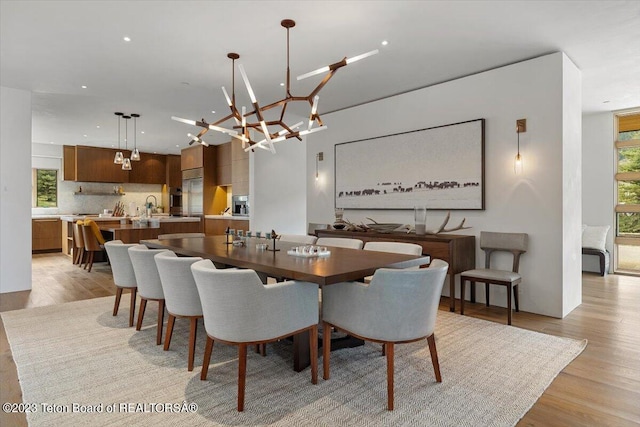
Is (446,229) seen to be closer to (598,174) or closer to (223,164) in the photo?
(598,174)

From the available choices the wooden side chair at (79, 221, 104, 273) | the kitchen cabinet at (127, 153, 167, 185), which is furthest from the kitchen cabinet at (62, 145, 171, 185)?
the wooden side chair at (79, 221, 104, 273)

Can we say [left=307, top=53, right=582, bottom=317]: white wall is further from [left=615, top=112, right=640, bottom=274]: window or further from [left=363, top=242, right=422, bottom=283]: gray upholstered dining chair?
[left=615, top=112, right=640, bottom=274]: window

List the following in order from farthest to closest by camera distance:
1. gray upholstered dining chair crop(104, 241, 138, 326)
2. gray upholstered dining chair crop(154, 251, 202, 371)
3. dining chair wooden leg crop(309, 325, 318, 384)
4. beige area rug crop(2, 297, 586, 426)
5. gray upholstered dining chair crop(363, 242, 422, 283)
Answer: gray upholstered dining chair crop(104, 241, 138, 326) → gray upholstered dining chair crop(363, 242, 422, 283) → gray upholstered dining chair crop(154, 251, 202, 371) → dining chair wooden leg crop(309, 325, 318, 384) → beige area rug crop(2, 297, 586, 426)

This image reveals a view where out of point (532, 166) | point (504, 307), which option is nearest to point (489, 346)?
point (504, 307)

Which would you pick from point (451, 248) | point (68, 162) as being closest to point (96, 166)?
point (68, 162)

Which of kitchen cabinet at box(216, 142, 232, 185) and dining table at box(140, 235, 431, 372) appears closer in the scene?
dining table at box(140, 235, 431, 372)

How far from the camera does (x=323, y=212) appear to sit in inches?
249

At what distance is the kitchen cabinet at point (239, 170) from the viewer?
812 cm

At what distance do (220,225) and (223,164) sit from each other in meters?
1.54

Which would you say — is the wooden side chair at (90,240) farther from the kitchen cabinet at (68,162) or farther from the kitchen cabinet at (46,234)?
the kitchen cabinet at (68,162)

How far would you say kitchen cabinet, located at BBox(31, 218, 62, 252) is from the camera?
859cm

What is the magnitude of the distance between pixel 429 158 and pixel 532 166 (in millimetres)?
1205

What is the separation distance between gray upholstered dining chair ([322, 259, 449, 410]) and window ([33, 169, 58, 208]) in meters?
10.1

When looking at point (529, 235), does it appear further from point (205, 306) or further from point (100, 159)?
point (100, 159)
